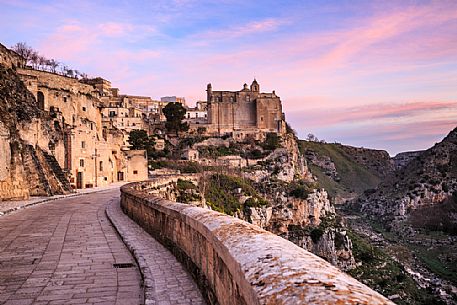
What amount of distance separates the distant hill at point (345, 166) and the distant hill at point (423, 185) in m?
18.2

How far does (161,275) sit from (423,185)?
96.4 meters

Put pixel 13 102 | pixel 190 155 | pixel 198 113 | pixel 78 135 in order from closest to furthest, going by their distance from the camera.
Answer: pixel 13 102 → pixel 78 135 → pixel 190 155 → pixel 198 113

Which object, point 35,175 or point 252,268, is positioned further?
point 35,175

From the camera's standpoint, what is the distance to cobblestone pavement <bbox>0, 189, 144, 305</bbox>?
5.51 m

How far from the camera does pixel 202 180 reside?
135 ft

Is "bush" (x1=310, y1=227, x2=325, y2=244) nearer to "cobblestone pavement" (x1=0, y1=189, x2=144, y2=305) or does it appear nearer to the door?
the door

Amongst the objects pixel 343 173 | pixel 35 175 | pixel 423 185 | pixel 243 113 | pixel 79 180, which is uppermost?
pixel 243 113

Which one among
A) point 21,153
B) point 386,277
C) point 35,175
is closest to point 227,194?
point 386,277

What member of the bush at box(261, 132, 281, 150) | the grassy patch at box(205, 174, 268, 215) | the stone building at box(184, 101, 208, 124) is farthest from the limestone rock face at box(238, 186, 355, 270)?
the stone building at box(184, 101, 208, 124)

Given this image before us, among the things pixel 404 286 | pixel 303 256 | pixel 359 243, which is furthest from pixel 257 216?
pixel 303 256

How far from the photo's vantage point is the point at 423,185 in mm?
93125

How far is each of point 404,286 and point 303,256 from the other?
1793 inches

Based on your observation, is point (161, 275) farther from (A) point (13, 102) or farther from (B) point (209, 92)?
(B) point (209, 92)

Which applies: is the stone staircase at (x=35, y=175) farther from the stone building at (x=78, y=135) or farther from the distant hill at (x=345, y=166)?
the distant hill at (x=345, y=166)
